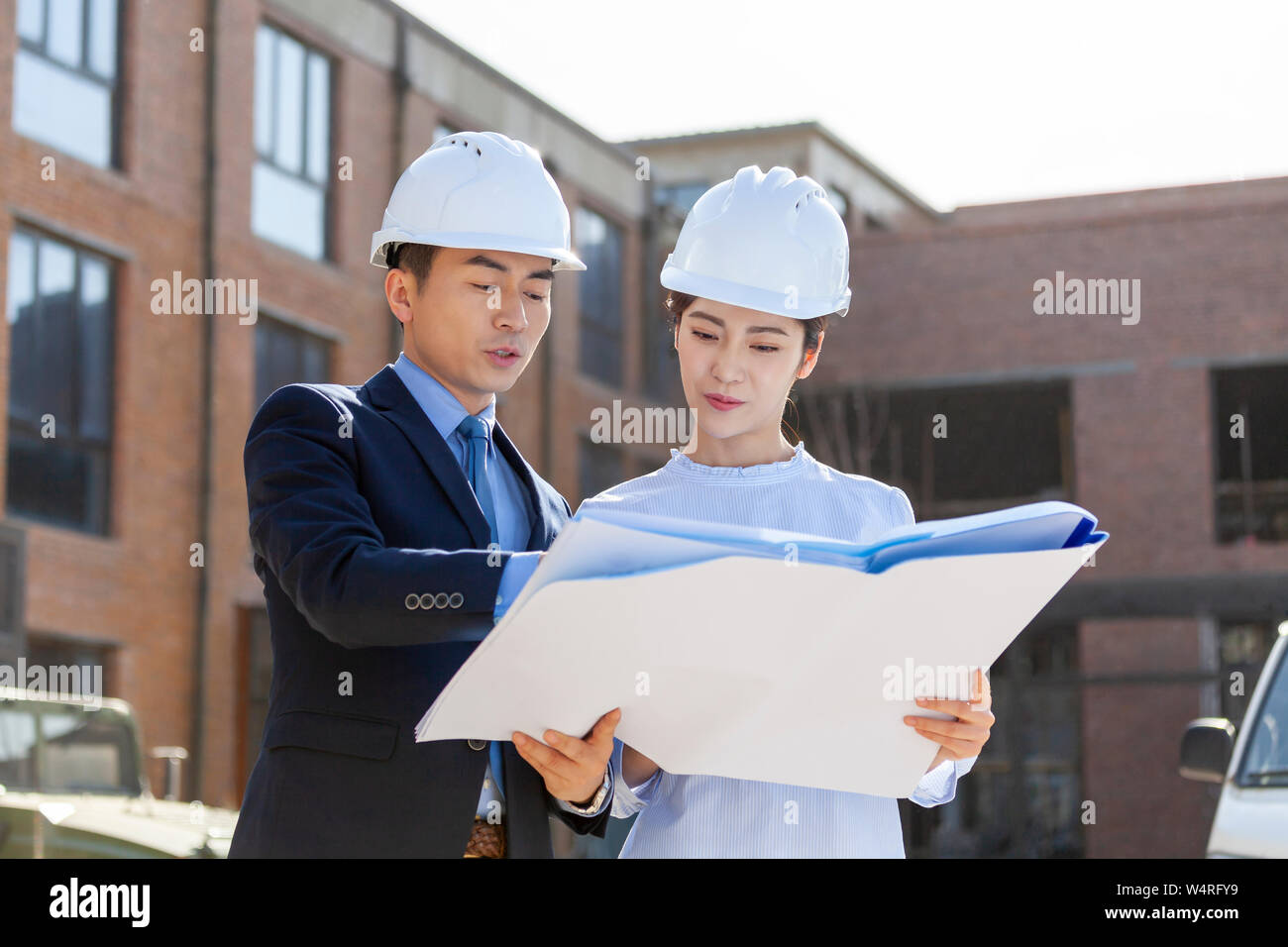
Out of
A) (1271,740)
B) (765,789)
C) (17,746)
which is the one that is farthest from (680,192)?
(765,789)

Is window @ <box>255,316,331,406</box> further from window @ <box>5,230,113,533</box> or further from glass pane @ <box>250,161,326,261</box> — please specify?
window @ <box>5,230,113,533</box>

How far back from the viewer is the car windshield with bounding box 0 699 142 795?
7832mm

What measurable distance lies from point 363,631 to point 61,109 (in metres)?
15.2

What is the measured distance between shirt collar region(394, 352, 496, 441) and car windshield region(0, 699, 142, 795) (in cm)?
565

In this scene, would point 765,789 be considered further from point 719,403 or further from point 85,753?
point 85,753

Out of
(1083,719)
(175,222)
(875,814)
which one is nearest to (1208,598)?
(1083,719)

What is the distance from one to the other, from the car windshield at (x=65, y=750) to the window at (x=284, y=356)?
10.1 meters

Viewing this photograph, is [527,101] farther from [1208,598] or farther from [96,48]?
[1208,598]

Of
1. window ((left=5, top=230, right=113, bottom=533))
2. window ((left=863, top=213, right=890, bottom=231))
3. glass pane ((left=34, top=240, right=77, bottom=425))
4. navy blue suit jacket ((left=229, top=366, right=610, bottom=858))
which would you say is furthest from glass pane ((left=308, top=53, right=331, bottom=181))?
navy blue suit jacket ((left=229, top=366, right=610, bottom=858))

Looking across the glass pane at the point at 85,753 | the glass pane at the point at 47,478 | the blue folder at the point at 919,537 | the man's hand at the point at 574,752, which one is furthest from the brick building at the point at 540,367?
the blue folder at the point at 919,537

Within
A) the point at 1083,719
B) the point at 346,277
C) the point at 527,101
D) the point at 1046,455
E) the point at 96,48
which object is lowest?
the point at 1083,719
